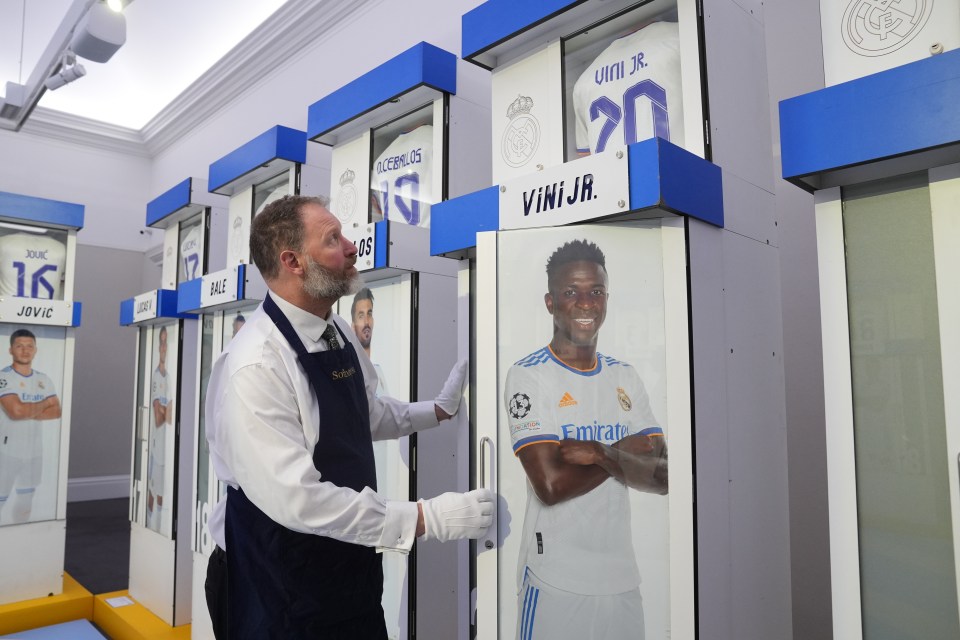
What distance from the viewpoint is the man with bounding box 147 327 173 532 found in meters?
4.19

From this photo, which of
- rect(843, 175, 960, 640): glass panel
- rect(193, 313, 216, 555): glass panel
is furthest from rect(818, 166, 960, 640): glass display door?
rect(193, 313, 216, 555): glass panel

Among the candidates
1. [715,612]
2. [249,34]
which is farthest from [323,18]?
[715,612]

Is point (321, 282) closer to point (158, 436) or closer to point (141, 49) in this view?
point (158, 436)

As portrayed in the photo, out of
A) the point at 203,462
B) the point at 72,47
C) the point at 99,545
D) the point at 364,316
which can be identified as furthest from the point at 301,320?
the point at 99,545

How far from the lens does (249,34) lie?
199 inches

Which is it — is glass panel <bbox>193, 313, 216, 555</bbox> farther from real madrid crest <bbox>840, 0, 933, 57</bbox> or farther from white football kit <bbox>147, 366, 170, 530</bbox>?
real madrid crest <bbox>840, 0, 933, 57</bbox>

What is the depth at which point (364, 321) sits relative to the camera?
288cm

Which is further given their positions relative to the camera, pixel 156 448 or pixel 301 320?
pixel 156 448

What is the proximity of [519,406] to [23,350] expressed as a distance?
386 cm

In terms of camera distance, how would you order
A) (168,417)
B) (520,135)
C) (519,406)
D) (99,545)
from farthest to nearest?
1. (99,545)
2. (168,417)
3. (520,135)
4. (519,406)

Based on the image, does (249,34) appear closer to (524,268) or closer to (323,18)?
(323,18)

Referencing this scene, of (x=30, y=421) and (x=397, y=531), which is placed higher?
(x=30, y=421)

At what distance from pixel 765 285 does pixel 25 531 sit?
182 inches

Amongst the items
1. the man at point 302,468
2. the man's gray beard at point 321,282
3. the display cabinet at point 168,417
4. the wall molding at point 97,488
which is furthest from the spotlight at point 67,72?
the wall molding at point 97,488
